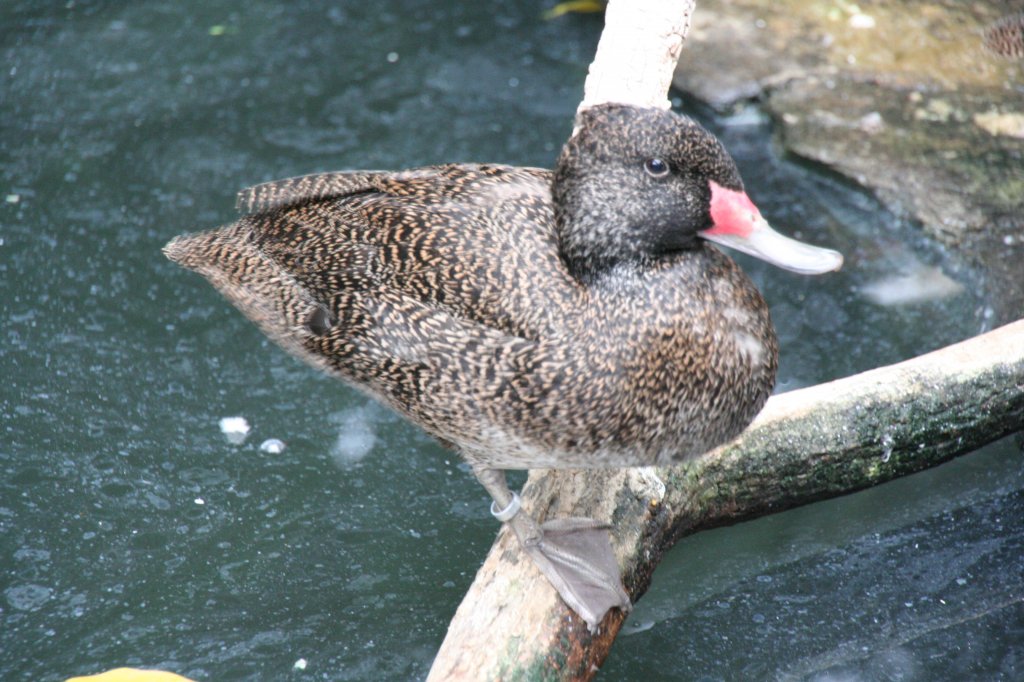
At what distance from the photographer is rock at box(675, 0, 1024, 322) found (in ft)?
15.2

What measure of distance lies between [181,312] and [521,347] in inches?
78.3

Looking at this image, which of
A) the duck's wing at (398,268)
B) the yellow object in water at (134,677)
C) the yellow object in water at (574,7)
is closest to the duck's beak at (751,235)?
the duck's wing at (398,268)

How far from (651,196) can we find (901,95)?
10.0 feet

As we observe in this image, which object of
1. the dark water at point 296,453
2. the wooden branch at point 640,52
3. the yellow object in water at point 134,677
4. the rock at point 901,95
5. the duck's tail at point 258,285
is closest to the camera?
the yellow object in water at point 134,677

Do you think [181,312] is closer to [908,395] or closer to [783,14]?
[908,395]

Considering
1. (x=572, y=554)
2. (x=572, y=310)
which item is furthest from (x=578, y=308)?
(x=572, y=554)

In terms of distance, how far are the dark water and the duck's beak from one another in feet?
4.02

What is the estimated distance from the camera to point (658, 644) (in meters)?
3.24

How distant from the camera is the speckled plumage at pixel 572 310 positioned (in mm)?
2650

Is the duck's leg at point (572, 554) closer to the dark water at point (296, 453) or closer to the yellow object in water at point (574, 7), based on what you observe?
the dark water at point (296, 453)

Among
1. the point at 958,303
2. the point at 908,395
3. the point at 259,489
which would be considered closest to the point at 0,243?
the point at 259,489

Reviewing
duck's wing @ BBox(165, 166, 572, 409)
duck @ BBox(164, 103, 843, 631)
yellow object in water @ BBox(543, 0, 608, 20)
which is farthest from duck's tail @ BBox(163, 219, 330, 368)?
yellow object in water @ BBox(543, 0, 608, 20)

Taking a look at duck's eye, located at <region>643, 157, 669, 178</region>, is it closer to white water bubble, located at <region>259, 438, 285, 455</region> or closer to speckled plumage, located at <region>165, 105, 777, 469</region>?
speckled plumage, located at <region>165, 105, 777, 469</region>

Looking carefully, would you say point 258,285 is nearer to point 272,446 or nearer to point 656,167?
point 272,446
